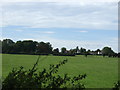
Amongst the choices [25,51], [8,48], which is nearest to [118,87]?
[25,51]

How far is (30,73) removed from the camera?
2.86 meters

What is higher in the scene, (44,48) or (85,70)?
(44,48)

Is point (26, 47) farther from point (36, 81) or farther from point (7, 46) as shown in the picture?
point (36, 81)

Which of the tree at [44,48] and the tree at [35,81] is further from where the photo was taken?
the tree at [44,48]

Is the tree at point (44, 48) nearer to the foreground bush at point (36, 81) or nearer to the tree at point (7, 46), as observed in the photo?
the foreground bush at point (36, 81)

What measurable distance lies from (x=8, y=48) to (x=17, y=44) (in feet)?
0.46

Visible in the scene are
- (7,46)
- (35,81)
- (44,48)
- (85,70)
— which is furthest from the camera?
(85,70)

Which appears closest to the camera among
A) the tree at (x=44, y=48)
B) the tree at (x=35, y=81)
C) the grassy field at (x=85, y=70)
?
the tree at (x=35, y=81)

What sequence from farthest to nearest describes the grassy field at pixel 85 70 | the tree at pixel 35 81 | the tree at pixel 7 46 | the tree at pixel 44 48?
the grassy field at pixel 85 70 → the tree at pixel 7 46 → the tree at pixel 44 48 → the tree at pixel 35 81

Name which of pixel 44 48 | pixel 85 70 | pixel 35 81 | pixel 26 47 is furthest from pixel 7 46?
pixel 85 70

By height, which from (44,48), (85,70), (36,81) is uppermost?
(44,48)

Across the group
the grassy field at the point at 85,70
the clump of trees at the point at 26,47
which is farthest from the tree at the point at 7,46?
the grassy field at the point at 85,70

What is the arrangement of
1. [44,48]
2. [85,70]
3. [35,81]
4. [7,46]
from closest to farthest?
[35,81] → [44,48] → [7,46] → [85,70]

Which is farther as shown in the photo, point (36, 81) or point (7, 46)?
point (7, 46)
